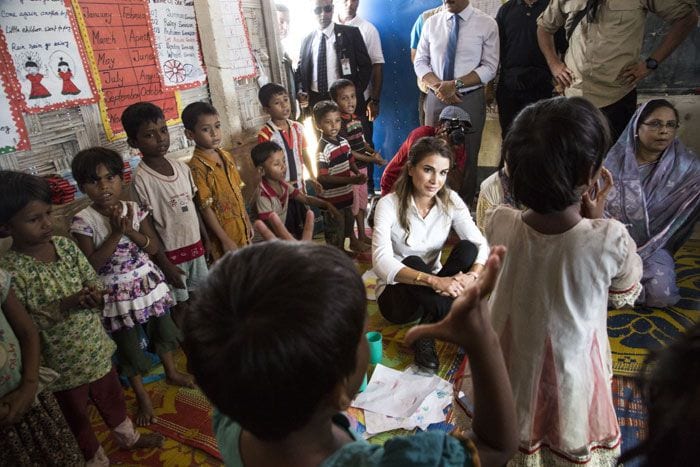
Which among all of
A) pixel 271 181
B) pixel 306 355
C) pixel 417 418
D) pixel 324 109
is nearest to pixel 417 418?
pixel 417 418

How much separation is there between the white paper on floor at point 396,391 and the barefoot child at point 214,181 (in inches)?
44.6

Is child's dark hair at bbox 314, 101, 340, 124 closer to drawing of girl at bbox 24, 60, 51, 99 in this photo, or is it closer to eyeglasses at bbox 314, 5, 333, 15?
eyeglasses at bbox 314, 5, 333, 15

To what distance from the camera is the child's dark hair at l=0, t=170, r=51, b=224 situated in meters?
1.53

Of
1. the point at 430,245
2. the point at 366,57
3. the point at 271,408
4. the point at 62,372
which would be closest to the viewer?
the point at 271,408

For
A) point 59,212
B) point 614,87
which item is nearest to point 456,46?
point 614,87

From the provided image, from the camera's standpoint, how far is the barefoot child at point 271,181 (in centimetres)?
299

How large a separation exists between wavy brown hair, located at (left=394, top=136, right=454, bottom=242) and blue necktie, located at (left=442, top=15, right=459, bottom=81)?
5.32ft

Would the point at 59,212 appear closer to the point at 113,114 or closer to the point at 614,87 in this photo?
the point at 113,114

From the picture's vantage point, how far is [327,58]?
13.9ft

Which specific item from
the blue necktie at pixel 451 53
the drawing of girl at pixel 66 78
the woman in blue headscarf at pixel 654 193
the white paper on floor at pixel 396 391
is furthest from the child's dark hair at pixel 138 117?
the woman in blue headscarf at pixel 654 193

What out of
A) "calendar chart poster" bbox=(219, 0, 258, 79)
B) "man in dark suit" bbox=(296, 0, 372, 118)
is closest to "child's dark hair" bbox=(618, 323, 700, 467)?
"calendar chart poster" bbox=(219, 0, 258, 79)

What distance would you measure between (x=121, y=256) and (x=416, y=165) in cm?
151

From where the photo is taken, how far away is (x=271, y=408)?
620 millimetres

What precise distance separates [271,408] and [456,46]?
376cm
